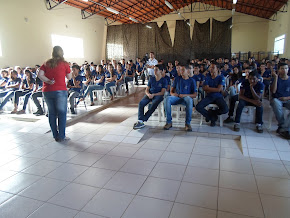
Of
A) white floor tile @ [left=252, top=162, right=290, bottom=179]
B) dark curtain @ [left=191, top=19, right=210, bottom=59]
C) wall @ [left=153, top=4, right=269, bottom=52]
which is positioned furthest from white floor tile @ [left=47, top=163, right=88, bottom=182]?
wall @ [left=153, top=4, right=269, bottom=52]

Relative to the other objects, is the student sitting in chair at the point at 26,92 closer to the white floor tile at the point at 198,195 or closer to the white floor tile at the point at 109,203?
the white floor tile at the point at 109,203

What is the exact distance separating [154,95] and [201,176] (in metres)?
A: 1.86

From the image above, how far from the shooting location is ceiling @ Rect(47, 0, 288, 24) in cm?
1038

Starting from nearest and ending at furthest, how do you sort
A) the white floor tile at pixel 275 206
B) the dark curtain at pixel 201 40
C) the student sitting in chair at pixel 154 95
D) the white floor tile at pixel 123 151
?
the white floor tile at pixel 275 206, the white floor tile at pixel 123 151, the student sitting in chair at pixel 154 95, the dark curtain at pixel 201 40

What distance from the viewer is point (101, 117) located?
4.68 meters

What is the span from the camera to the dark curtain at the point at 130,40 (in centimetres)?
1362

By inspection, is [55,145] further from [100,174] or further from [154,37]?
[154,37]

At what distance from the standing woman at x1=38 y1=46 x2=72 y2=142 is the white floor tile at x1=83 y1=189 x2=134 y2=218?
1632mm

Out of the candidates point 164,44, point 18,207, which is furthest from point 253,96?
point 164,44

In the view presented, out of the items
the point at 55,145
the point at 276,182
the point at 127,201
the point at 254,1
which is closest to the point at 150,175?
the point at 127,201

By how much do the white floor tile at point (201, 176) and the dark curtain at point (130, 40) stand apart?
12128 millimetres

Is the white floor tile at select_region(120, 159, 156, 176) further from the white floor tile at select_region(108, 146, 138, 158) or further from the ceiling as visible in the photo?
the ceiling

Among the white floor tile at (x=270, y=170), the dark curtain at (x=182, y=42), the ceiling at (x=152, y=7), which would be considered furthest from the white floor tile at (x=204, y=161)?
the dark curtain at (x=182, y=42)

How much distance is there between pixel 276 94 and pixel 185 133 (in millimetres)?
1528
